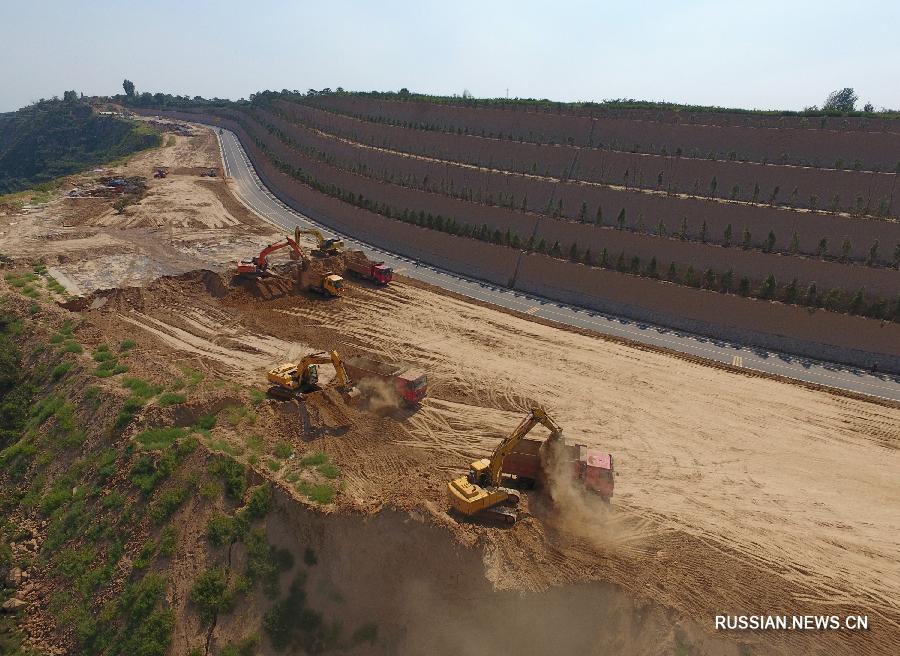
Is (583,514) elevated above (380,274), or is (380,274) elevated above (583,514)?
(380,274)

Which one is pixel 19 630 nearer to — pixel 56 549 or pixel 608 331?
pixel 56 549

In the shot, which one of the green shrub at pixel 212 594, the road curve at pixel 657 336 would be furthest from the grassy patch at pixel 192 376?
the road curve at pixel 657 336

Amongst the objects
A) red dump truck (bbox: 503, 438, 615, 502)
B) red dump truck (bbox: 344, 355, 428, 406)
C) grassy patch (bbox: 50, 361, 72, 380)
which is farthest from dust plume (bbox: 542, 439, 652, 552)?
grassy patch (bbox: 50, 361, 72, 380)

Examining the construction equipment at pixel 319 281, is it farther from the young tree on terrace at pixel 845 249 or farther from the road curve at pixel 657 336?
the young tree on terrace at pixel 845 249

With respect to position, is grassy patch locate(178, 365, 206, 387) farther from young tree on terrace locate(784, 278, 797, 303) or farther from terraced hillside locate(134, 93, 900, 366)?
young tree on terrace locate(784, 278, 797, 303)

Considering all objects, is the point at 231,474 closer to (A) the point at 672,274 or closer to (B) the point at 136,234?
(A) the point at 672,274

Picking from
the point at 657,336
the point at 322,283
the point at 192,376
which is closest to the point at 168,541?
the point at 192,376
